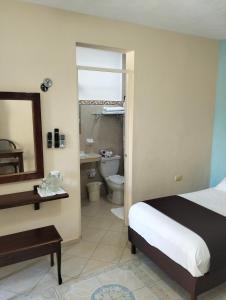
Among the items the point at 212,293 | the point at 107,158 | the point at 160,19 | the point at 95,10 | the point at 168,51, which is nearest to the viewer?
the point at 212,293

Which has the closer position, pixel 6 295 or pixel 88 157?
pixel 6 295

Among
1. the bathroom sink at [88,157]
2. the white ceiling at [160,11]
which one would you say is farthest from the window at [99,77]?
the white ceiling at [160,11]

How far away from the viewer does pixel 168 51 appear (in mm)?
3207

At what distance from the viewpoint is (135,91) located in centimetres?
305

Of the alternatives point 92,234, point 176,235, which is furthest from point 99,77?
point 176,235

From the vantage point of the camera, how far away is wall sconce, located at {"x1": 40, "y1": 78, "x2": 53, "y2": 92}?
2.49 m

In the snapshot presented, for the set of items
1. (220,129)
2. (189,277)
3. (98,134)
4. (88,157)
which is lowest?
(189,277)

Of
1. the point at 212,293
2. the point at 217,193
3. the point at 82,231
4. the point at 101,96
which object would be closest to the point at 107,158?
the point at 101,96

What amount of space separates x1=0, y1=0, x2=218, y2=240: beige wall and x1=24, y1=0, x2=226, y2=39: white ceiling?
123mm

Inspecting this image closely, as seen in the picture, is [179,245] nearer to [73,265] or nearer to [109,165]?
[73,265]

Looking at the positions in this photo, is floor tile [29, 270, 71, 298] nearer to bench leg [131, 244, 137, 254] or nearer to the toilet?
bench leg [131, 244, 137, 254]

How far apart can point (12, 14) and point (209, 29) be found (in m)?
2.35

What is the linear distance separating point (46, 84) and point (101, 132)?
1.94 m

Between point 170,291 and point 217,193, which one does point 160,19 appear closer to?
point 217,193
